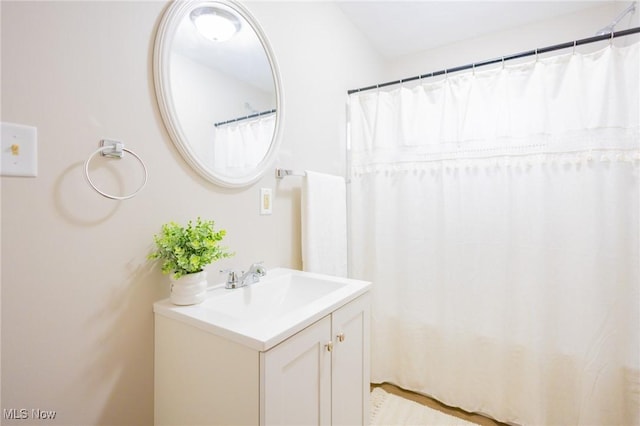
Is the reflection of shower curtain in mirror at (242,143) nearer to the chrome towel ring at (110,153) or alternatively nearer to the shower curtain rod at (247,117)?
the shower curtain rod at (247,117)

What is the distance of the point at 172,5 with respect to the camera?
37.2 inches

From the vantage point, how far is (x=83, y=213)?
0.76 m

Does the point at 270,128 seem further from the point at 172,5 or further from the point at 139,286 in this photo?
the point at 139,286

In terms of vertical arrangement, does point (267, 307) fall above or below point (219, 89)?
below

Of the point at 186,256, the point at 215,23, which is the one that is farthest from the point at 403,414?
the point at 215,23

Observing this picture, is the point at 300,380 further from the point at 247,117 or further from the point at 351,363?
the point at 247,117

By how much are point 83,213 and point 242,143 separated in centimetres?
62

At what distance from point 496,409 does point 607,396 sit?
1.65 ft

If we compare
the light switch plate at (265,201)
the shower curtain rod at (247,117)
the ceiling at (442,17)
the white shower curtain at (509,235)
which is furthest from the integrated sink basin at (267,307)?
the ceiling at (442,17)

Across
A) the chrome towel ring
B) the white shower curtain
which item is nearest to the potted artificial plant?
the chrome towel ring

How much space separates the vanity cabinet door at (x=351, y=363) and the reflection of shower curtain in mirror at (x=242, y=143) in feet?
2.32

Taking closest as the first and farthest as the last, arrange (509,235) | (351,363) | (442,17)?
1. (351,363)
2. (509,235)
3. (442,17)

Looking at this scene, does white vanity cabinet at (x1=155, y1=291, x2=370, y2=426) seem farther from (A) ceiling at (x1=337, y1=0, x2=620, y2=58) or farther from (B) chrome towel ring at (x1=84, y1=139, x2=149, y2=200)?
(A) ceiling at (x1=337, y1=0, x2=620, y2=58)

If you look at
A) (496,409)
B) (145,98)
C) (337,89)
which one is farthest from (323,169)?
(496,409)
